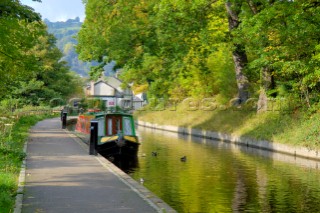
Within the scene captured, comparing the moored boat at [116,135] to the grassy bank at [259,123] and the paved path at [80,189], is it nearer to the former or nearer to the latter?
the paved path at [80,189]

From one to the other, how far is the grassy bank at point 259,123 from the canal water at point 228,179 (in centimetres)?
151

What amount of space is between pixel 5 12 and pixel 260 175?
11588 millimetres

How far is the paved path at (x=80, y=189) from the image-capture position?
11930 mm

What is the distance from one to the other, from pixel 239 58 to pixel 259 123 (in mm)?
6025

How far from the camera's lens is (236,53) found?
41125 mm

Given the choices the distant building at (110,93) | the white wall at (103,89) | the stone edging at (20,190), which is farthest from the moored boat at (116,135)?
the white wall at (103,89)

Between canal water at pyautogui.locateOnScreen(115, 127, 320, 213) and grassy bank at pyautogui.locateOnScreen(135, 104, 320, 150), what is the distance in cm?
151


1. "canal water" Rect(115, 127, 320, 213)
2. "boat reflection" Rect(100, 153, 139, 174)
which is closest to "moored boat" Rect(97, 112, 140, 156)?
"boat reflection" Rect(100, 153, 139, 174)

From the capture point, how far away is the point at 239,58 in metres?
41.3

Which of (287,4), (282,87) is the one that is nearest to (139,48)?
(282,87)

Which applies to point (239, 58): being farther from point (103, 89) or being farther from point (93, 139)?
point (103, 89)

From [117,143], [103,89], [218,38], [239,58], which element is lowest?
[117,143]

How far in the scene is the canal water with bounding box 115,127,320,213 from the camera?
15852 millimetres

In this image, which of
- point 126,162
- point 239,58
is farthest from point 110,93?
point 126,162
